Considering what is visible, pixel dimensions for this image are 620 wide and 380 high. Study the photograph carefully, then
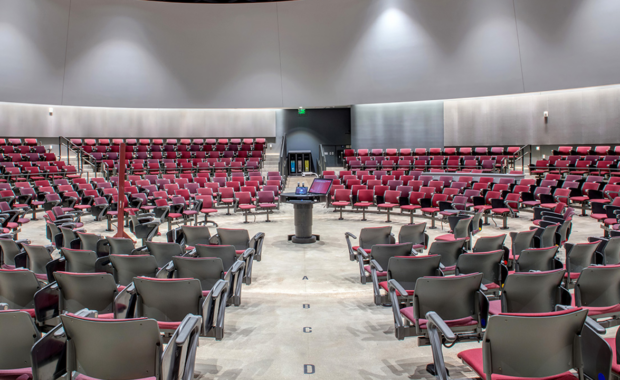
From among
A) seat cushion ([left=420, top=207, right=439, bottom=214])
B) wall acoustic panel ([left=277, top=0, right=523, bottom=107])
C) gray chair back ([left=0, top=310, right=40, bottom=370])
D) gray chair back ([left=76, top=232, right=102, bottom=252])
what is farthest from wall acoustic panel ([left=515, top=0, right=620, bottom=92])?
gray chair back ([left=0, top=310, right=40, bottom=370])

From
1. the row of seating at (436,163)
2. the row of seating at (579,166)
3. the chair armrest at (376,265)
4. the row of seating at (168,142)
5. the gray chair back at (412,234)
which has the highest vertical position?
the row of seating at (168,142)

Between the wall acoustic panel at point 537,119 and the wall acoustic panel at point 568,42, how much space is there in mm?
2184

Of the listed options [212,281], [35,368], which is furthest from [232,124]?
[35,368]

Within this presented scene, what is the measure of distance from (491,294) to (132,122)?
20205 mm

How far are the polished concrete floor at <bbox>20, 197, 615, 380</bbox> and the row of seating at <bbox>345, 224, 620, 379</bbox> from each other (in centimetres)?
24

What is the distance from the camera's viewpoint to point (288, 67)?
1802 centimetres

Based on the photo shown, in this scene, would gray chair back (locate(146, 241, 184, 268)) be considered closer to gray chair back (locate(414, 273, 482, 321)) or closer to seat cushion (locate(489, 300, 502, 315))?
gray chair back (locate(414, 273, 482, 321))

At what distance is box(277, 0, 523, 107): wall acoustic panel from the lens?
1577 cm

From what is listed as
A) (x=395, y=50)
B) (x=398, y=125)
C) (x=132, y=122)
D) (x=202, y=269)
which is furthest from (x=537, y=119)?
(x=132, y=122)

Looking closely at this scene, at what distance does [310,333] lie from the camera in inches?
141

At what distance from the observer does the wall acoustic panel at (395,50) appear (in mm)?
15773

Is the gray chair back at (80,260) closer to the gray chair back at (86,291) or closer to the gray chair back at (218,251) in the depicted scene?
the gray chair back at (86,291)

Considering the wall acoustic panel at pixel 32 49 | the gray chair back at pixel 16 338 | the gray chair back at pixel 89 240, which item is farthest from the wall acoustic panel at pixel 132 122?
the gray chair back at pixel 16 338

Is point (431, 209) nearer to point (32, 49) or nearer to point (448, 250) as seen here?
point (448, 250)
